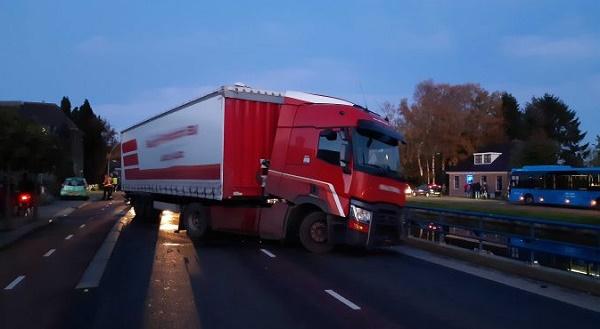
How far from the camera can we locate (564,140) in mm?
103062

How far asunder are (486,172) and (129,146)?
5651 centimetres

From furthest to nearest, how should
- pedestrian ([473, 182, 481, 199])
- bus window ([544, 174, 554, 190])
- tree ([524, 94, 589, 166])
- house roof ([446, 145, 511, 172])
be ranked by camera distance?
tree ([524, 94, 589, 166]), house roof ([446, 145, 511, 172]), pedestrian ([473, 182, 481, 199]), bus window ([544, 174, 554, 190])

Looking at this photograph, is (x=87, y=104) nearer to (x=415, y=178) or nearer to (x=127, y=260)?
(x=415, y=178)

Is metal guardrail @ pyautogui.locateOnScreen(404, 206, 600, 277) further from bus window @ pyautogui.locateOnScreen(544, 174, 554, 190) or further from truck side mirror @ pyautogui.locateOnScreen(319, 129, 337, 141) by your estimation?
bus window @ pyautogui.locateOnScreen(544, 174, 554, 190)

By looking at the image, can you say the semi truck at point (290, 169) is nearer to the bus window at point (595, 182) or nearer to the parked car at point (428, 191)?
the bus window at point (595, 182)

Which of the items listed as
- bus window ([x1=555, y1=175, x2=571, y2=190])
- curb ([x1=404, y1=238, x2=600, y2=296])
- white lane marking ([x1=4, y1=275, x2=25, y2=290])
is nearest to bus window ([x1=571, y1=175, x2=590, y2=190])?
bus window ([x1=555, y1=175, x2=571, y2=190])

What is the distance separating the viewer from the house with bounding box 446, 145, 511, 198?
2871 inches

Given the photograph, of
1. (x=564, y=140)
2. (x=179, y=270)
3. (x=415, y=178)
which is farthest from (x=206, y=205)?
(x=564, y=140)

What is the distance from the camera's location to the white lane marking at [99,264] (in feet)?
37.3

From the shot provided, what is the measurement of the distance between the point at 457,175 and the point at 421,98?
1083 centimetres

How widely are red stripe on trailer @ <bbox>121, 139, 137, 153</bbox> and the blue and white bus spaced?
104ft

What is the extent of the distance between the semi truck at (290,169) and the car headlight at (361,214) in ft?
0.08

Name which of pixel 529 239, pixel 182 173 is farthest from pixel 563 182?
pixel 529 239

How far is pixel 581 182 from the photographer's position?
4462 cm
